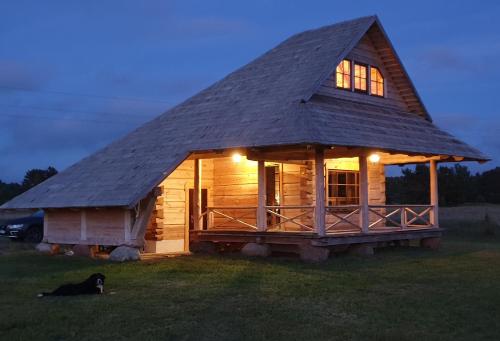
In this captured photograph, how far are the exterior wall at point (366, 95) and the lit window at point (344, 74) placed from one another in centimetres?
23

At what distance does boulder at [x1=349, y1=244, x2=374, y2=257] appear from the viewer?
19903 mm

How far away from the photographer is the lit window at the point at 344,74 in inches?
850

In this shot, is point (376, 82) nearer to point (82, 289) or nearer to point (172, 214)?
point (172, 214)

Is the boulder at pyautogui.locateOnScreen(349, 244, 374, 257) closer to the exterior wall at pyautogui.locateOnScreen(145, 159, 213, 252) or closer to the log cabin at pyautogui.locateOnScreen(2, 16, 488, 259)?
the log cabin at pyautogui.locateOnScreen(2, 16, 488, 259)

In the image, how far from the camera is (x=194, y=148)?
20000mm

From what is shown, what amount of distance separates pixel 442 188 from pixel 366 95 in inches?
1716

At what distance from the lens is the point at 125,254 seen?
1866 cm

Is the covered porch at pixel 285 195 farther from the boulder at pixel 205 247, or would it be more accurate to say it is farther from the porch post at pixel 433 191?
the boulder at pixel 205 247

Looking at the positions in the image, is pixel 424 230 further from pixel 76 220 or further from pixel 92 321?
pixel 92 321

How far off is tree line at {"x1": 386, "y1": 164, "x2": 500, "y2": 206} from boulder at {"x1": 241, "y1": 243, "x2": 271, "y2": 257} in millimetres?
41126

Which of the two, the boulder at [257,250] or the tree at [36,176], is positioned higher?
the tree at [36,176]

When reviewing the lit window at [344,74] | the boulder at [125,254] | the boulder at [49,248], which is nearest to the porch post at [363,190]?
the lit window at [344,74]

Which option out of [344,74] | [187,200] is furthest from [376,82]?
[187,200]

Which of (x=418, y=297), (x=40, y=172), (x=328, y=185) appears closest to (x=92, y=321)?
(x=418, y=297)
